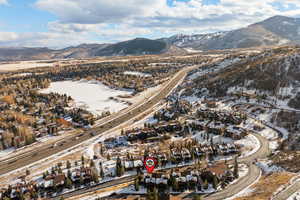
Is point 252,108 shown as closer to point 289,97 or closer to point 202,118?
point 289,97

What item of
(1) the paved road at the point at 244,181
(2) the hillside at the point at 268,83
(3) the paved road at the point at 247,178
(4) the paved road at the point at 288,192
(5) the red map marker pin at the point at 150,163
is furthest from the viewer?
(2) the hillside at the point at 268,83

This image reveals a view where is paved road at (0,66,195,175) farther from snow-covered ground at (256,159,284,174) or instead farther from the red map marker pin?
snow-covered ground at (256,159,284,174)

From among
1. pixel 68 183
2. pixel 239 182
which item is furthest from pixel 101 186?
pixel 239 182

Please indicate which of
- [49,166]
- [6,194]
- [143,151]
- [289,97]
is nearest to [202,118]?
[143,151]

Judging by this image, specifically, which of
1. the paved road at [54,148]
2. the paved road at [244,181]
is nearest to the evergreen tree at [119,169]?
the paved road at [244,181]

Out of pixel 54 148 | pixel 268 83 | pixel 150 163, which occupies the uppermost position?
pixel 268 83

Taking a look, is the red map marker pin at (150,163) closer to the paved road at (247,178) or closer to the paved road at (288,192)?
the paved road at (247,178)

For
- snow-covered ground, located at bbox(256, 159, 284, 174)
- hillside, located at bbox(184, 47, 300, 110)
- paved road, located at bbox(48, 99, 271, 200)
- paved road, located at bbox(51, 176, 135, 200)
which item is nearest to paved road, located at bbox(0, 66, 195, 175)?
paved road, located at bbox(51, 176, 135, 200)

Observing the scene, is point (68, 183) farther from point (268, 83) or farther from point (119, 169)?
point (268, 83)
